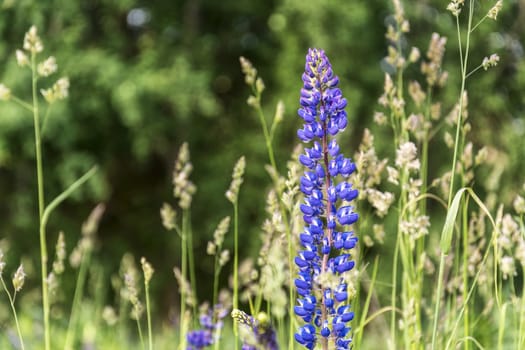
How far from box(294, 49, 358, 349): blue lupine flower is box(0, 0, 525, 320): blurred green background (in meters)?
7.51

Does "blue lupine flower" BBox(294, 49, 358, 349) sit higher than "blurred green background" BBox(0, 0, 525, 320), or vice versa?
"blurred green background" BBox(0, 0, 525, 320)

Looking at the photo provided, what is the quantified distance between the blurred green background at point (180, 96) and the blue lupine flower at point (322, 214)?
751 centimetres

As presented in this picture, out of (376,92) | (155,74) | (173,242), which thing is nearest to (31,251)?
(173,242)

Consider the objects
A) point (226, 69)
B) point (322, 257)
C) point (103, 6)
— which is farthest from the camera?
point (226, 69)

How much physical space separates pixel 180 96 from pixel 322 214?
8369mm

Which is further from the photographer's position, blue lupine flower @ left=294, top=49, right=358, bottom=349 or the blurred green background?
the blurred green background

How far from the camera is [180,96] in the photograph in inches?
392

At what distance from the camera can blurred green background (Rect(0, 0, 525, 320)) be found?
32.6 ft

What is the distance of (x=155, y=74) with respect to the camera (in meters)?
10.1

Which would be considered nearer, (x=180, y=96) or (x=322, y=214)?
(x=322, y=214)

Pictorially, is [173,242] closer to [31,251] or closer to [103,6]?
[31,251]

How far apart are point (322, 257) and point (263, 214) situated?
9390mm

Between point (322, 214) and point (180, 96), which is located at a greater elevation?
point (180, 96)

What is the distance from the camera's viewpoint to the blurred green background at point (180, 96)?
994 cm
